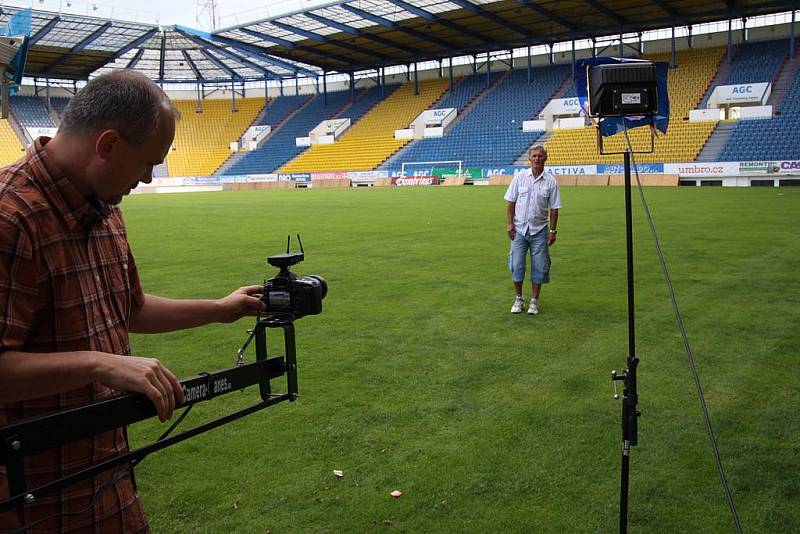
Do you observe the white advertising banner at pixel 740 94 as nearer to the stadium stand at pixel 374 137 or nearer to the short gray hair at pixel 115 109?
the stadium stand at pixel 374 137

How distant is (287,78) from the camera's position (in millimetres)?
64812

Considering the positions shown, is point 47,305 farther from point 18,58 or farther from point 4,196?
point 18,58

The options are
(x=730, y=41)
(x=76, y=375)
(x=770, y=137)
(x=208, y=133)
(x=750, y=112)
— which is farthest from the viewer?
(x=208, y=133)

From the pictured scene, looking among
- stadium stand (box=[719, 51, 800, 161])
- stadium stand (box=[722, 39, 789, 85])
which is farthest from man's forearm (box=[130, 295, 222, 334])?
stadium stand (box=[722, 39, 789, 85])

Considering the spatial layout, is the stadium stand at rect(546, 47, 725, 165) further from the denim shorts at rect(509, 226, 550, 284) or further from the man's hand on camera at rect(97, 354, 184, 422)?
the man's hand on camera at rect(97, 354, 184, 422)

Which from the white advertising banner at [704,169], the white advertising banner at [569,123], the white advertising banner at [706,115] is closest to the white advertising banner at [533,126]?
the white advertising banner at [569,123]

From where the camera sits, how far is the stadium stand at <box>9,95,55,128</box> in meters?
57.3

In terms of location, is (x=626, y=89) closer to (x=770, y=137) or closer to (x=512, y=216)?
(x=512, y=216)

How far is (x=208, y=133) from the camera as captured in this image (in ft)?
215

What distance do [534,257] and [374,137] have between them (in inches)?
1884

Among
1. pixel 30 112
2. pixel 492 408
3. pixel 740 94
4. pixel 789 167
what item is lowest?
pixel 492 408

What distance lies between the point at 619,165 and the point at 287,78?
123 feet

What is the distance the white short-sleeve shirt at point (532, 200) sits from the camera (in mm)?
8672

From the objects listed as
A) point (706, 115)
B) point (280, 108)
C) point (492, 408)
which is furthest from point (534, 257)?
point (280, 108)
